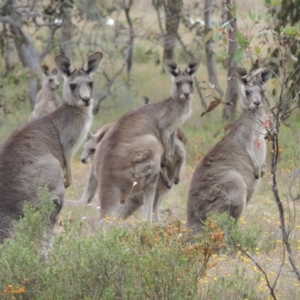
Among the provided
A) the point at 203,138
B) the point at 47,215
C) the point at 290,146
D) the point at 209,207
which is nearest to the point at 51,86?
the point at 203,138

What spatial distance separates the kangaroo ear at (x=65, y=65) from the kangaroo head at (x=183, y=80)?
5.93 ft

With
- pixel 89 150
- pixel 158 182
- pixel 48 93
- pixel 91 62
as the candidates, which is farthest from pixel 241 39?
pixel 48 93

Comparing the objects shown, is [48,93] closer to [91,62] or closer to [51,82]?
[51,82]

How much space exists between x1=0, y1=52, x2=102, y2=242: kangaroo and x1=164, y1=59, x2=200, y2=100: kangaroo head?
1.66 meters

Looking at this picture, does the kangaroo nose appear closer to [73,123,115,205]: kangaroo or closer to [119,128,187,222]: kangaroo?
[119,128,187,222]: kangaroo

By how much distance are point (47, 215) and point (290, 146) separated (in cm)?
722

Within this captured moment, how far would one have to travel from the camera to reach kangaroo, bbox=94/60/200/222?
28.3 feet

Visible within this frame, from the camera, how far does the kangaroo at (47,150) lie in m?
6.80

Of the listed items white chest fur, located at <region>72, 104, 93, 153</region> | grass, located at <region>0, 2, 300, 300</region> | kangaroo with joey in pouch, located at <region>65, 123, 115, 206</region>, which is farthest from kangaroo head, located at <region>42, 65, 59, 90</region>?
grass, located at <region>0, 2, 300, 300</region>

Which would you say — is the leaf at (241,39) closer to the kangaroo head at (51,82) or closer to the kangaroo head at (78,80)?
the kangaroo head at (78,80)

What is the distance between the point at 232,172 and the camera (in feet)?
26.9

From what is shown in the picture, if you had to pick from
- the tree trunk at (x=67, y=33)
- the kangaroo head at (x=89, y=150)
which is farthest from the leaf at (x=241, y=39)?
the tree trunk at (x=67, y=33)

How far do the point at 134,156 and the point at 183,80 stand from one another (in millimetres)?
1738

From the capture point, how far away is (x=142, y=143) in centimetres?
896
